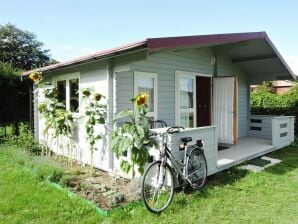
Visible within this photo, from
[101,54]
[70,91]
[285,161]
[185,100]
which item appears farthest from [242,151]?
[70,91]

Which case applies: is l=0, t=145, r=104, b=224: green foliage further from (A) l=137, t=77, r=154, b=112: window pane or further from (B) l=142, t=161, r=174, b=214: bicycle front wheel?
(A) l=137, t=77, r=154, b=112: window pane

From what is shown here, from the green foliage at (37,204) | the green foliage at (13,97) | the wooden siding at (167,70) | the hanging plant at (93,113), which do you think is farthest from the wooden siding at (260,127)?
the green foliage at (13,97)

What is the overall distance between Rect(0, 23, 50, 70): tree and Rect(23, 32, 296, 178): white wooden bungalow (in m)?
27.5

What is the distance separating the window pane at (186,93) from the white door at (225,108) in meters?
1.24

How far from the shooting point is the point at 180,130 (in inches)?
190

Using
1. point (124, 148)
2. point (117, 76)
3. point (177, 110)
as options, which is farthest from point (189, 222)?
point (177, 110)

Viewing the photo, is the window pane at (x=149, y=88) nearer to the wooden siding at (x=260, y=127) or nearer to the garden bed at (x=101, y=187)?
the garden bed at (x=101, y=187)

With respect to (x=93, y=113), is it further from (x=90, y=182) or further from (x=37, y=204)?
(x=37, y=204)

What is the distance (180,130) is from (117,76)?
171 centimetres

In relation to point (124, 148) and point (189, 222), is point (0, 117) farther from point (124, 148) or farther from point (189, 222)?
point (189, 222)

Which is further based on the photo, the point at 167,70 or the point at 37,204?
the point at 167,70

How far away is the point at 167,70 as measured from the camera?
6645 mm

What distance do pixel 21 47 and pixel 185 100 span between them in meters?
32.5

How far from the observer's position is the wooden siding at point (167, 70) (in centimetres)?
568
